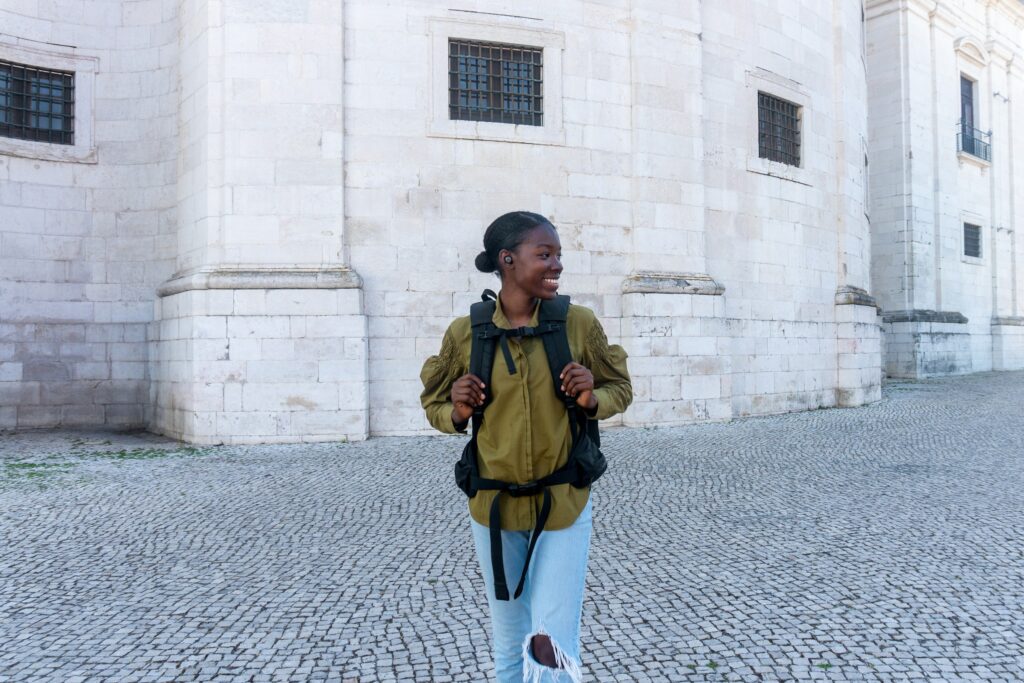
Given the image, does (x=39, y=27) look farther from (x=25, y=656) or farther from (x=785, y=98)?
(x=785, y=98)

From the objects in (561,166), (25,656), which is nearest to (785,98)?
(561,166)

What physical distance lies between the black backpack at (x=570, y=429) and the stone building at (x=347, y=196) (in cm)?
725

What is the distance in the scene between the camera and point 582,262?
1054cm

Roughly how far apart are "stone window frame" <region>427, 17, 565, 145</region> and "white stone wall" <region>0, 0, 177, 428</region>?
12.6 ft

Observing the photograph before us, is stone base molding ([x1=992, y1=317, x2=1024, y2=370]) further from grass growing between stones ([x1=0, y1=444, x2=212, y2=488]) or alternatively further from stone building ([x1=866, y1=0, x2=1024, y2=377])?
grass growing between stones ([x1=0, y1=444, x2=212, y2=488])

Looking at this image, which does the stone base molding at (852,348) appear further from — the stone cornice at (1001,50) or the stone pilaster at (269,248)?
the stone cornice at (1001,50)

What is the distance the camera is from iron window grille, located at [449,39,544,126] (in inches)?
405

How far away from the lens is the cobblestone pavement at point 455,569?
10.6 feet

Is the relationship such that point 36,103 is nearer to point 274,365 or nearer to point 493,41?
point 274,365

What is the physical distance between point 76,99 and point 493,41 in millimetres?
6022

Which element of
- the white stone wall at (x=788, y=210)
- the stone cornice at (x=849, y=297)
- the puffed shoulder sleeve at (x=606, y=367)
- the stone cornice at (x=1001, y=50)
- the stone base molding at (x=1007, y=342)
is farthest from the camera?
the stone cornice at (x=1001, y=50)

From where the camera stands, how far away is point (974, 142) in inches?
943

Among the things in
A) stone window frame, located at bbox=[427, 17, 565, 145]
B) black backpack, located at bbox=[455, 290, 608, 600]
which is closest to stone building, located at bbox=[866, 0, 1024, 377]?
stone window frame, located at bbox=[427, 17, 565, 145]

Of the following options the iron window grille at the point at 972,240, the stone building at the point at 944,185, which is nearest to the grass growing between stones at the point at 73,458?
the stone building at the point at 944,185
